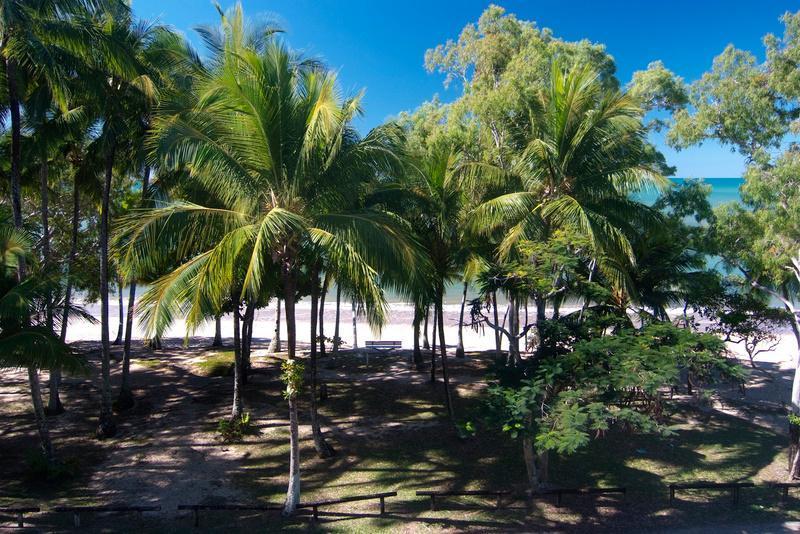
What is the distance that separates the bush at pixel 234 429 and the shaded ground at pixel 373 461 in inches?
9.7

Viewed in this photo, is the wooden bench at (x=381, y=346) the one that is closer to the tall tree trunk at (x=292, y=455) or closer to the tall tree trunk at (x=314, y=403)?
the tall tree trunk at (x=314, y=403)

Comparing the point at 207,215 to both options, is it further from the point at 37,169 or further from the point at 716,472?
the point at 716,472

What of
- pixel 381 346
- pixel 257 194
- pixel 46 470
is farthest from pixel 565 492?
pixel 381 346

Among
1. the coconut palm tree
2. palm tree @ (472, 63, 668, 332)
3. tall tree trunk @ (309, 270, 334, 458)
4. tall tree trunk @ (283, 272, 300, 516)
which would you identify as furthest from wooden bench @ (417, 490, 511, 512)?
the coconut palm tree

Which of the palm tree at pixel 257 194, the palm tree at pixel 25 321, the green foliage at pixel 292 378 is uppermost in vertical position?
the palm tree at pixel 257 194

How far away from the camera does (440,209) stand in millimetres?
11867

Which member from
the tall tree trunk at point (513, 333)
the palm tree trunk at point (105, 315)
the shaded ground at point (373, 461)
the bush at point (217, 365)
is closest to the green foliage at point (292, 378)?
the shaded ground at point (373, 461)

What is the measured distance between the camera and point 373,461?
36.7 ft

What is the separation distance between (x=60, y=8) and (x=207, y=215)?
16.2ft

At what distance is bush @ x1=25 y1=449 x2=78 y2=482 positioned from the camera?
32.7 feet

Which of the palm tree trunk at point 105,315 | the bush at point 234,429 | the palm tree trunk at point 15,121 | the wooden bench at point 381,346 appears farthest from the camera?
the wooden bench at point 381,346

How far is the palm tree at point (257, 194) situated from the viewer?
25.3 feet

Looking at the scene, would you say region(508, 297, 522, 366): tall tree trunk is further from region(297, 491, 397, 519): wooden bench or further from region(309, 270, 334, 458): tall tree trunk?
region(309, 270, 334, 458): tall tree trunk

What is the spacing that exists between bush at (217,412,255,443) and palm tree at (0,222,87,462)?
4052 mm
